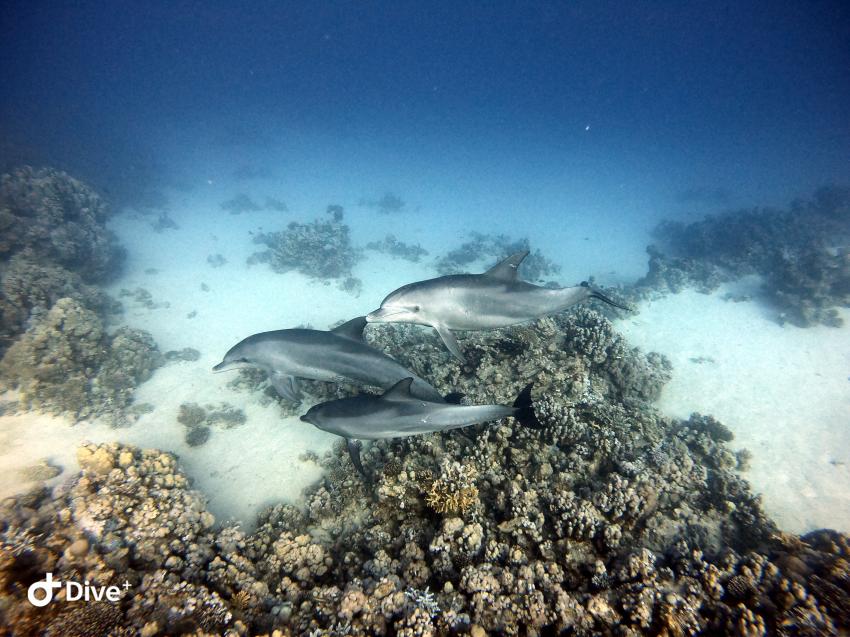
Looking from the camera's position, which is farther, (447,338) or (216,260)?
(216,260)

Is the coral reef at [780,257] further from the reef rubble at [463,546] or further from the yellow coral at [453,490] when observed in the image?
the yellow coral at [453,490]

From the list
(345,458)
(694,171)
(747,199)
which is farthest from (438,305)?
(694,171)

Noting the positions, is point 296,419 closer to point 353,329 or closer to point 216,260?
point 353,329

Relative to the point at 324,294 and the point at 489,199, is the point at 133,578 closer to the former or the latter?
the point at 324,294

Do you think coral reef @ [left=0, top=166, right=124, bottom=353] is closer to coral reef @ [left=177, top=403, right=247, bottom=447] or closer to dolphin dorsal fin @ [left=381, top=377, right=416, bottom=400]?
coral reef @ [left=177, top=403, right=247, bottom=447]

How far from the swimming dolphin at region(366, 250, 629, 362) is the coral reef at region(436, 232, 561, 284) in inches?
500

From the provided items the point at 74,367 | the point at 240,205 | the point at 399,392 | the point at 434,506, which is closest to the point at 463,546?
the point at 434,506

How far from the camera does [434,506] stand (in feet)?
14.4

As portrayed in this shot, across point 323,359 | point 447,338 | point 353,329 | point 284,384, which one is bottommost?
point 284,384

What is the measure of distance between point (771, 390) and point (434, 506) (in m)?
11.3

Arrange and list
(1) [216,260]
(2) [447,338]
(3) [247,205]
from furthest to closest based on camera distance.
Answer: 1. (3) [247,205]
2. (1) [216,260]
3. (2) [447,338]

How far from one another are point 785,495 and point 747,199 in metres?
52.7

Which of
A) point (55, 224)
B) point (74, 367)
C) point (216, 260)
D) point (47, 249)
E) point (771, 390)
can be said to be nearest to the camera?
point (74, 367)

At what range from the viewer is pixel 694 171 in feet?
218
